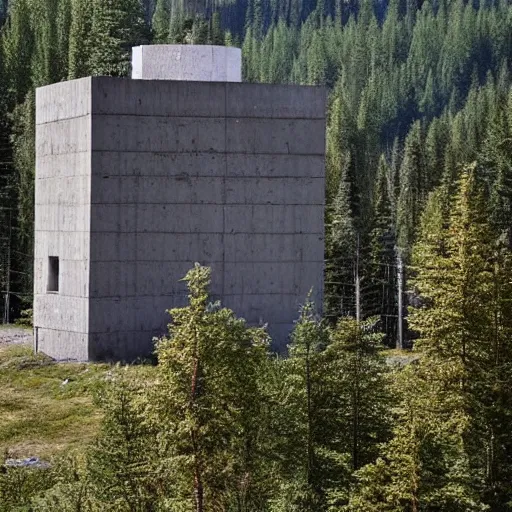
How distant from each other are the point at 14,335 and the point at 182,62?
1102 cm

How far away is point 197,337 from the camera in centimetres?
1470

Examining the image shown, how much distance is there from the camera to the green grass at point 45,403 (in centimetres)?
2316

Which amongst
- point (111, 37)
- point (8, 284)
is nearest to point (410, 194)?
point (111, 37)

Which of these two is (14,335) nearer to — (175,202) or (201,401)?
(175,202)

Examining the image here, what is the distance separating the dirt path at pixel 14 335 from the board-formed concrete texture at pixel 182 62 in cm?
911

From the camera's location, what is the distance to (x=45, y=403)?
26.2m

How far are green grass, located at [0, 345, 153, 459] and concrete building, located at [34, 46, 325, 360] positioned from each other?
109cm

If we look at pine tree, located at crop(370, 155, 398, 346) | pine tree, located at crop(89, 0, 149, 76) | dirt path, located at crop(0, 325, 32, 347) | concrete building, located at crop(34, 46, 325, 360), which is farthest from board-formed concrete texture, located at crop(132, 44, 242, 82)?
pine tree, located at crop(89, 0, 149, 76)

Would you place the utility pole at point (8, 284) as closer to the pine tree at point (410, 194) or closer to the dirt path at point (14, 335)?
the dirt path at point (14, 335)

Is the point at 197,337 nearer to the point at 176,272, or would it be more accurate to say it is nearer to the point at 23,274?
the point at 176,272

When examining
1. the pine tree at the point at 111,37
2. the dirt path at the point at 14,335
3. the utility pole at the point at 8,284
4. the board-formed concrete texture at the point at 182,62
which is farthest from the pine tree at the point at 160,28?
the board-formed concrete texture at the point at 182,62

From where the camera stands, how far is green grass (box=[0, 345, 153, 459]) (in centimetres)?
2316

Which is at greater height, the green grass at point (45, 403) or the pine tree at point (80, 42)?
the pine tree at point (80, 42)

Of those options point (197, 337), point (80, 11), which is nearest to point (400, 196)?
point (80, 11)
